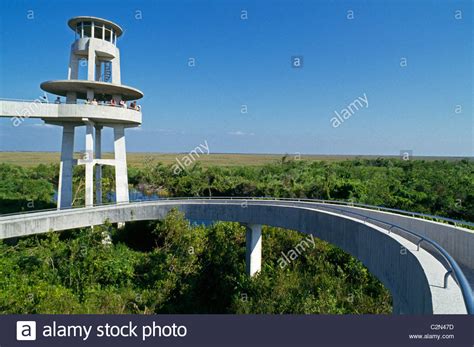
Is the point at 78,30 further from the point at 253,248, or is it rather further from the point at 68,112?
the point at 253,248

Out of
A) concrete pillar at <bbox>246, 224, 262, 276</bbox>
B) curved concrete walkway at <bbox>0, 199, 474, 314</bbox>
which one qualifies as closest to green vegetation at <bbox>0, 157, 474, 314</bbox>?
concrete pillar at <bbox>246, 224, 262, 276</bbox>

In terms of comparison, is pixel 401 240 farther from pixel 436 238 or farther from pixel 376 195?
pixel 376 195

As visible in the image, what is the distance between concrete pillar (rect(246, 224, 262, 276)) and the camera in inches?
711

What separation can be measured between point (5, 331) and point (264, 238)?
618 inches

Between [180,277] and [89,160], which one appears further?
[89,160]

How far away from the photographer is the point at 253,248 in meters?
18.1

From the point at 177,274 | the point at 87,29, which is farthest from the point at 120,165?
the point at 87,29

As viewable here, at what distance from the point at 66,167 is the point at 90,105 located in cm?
440

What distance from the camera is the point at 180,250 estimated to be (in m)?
18.7

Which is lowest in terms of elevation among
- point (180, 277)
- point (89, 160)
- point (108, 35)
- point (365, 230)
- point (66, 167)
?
point (180, 277)

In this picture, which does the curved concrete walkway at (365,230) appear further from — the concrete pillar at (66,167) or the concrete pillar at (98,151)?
the concrete pillar at (98,151)

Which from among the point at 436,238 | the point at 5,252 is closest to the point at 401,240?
the point at 436,238

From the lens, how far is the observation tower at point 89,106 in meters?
19.2

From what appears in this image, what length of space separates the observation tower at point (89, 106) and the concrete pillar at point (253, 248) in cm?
946
